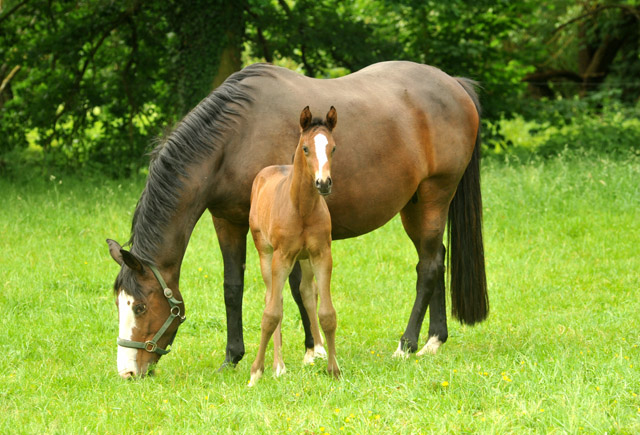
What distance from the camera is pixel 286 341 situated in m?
5.88

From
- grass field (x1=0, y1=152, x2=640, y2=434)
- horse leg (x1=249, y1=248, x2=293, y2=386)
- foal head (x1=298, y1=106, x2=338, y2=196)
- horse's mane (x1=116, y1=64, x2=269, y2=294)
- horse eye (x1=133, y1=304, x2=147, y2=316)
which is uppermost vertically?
foal head (x1=298, y1=106, x2=338, y2=196)

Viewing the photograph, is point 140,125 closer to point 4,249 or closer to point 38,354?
point 4,249

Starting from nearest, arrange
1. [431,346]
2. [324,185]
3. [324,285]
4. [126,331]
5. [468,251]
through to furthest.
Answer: [324,185], [324,285], [126,331], [431,346], [468,251]

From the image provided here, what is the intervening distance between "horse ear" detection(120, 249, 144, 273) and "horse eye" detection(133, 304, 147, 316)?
22cm

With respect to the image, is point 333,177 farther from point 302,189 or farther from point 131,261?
point 131,261

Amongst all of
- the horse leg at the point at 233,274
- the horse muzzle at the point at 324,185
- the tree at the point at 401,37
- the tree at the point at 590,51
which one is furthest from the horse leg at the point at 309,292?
the tree at the point at 590,51

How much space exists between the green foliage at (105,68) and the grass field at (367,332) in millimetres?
1448

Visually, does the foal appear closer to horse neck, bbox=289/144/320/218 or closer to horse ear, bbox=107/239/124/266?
horse neck, bbox=289/144/320/218

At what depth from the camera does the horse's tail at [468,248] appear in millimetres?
5793

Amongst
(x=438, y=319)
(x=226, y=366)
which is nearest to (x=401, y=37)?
(x=438, y=319)

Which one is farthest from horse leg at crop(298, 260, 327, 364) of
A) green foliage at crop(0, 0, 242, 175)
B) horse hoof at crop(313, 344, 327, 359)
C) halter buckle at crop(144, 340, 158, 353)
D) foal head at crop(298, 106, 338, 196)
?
green foliage at crop(0, 0, 242, 175)

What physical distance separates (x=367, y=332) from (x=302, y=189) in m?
2.34

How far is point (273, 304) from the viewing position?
427 cm

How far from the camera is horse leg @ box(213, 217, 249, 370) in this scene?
5.00 m
